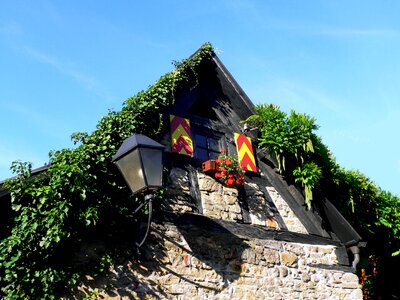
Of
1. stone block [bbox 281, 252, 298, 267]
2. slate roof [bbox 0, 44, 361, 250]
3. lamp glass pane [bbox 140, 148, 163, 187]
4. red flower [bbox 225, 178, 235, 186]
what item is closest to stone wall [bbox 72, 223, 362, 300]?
stone block [bbox 281, 252, 298, 267]

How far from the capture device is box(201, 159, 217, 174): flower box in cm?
707

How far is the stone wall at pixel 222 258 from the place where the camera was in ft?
19.2

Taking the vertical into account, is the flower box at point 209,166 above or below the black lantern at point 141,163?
above

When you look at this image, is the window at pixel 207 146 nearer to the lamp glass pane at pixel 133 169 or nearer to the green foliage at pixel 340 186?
the green foliage at pixel 340 186

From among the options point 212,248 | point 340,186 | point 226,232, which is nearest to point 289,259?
point 226,232

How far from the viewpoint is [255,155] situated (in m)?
7.98

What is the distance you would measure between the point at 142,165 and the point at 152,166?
0.10 m

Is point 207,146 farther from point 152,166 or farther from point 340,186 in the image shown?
point 152,166

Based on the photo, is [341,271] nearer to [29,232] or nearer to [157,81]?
[157,81]

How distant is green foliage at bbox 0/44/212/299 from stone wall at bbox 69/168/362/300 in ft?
1.46

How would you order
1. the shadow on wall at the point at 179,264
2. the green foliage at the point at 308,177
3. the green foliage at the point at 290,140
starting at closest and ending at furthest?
the shadow on wall at the point at 179,264 → the green foliage at the point at 308,177 → the green foliage at the point at 290,140

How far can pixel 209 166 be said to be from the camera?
23.2 feet

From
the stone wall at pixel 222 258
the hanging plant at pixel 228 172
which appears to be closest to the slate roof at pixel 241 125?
the stone wall at pixel 222 258

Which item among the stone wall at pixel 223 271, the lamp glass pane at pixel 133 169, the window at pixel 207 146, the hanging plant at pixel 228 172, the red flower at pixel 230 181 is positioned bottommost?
the stone wall at pixel 223 271
